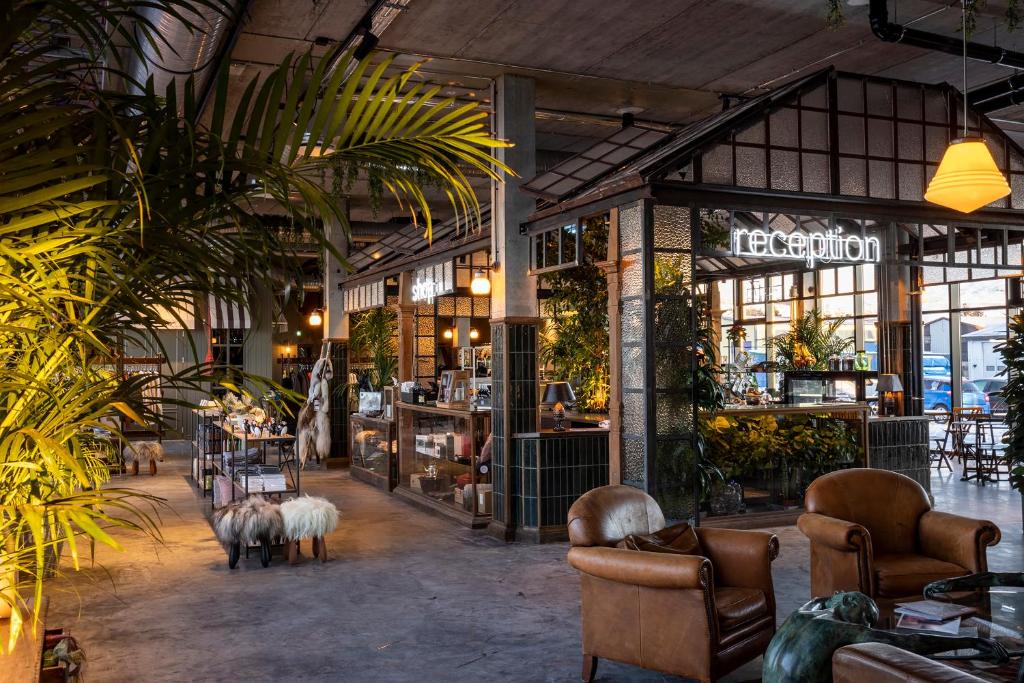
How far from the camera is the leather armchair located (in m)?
2.37

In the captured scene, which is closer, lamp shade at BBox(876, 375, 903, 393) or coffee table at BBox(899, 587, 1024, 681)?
coffee table at BBox(899, 587, 1024, 681)

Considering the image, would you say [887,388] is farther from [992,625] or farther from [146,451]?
[146,451]

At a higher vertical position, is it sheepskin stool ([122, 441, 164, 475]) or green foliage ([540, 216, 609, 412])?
green foliage ([540, 216, 609, 412])

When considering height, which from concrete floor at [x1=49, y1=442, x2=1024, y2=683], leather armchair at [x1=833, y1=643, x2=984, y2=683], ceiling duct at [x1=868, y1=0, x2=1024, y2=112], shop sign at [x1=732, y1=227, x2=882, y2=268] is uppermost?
ceiling duct at [x1=868, y1=0, x2=1024, y2=112]

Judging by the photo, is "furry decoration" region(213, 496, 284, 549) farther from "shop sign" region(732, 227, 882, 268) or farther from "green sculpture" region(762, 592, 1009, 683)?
"green sculpture" region(762, 592, 1009, 683)

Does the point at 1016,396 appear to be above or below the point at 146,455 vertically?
above

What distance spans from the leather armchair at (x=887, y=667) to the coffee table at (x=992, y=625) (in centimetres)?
83

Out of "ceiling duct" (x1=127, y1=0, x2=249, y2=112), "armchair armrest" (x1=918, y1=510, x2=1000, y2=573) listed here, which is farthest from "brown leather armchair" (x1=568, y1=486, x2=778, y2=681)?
"ceiling duct" (x1=127, y1=0, x2=249, y2=112)

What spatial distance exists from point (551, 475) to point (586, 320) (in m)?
2.71

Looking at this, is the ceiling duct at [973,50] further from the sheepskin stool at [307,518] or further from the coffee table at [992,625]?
the sheepskin stool at [307,518]

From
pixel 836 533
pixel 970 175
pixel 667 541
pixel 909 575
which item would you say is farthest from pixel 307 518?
pixel 970 175

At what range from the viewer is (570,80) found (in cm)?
891

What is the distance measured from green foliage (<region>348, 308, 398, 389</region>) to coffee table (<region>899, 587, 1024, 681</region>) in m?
11.0

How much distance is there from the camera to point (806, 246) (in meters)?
7.73
